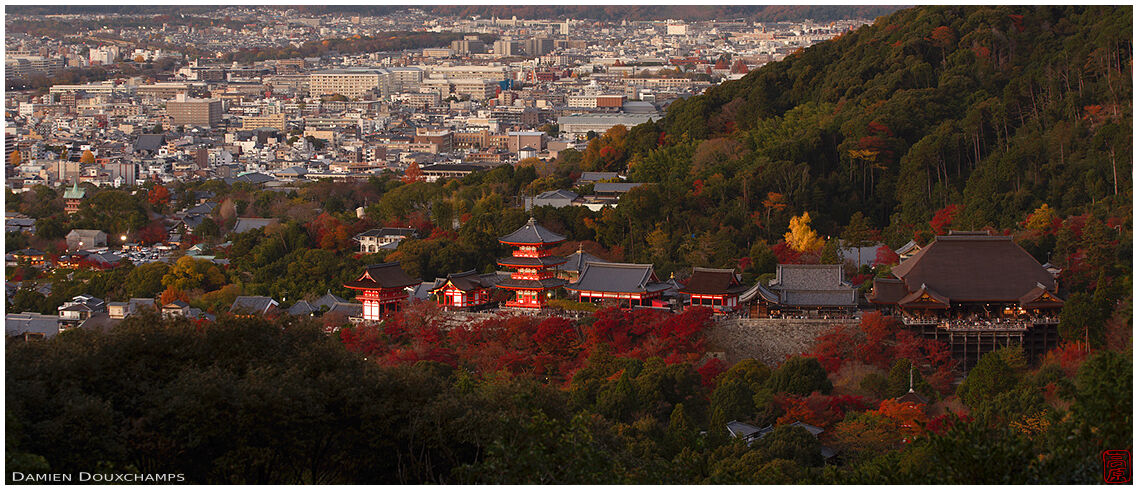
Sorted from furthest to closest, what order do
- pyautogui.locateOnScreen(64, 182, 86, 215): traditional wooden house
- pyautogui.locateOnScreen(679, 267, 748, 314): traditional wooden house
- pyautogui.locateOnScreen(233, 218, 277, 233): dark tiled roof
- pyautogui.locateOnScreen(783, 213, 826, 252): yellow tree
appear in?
pyautogui.locateOnScreen(64, 182, 86, 215): traditional wooden house < pyautogui.locateOnScreen(233, 218, 277, 233): dark tiled roof < pyautogui.locateOnScreen(783, 213, 826, 252): yellow tree < pyautogui.locateOnScreen(679, 267, 748, 314): traditional wooden house

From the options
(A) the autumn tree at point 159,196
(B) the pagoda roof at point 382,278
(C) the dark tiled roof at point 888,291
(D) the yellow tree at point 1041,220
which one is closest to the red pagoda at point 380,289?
(B) the pagoda roof at point 382,278

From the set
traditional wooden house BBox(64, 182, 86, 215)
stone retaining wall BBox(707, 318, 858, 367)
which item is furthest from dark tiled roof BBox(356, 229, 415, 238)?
traditional wooden house BBox(64, 182, 86, 215)

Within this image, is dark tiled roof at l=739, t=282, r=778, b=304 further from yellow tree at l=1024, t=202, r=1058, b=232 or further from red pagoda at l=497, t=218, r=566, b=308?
yellow tree at l=1024, t=202, r=1058, b=232

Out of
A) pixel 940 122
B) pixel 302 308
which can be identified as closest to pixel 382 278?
pixel 302 308

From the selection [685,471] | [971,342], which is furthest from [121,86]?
[685,471]

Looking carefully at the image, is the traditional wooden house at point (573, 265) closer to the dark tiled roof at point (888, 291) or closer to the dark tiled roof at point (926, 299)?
the dark tiled roof at point (888, 291)

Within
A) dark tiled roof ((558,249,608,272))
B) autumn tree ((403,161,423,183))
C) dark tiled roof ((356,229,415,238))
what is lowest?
dark tiled roof ((558,249,608,272))

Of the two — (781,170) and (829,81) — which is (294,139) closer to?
(829,81)
